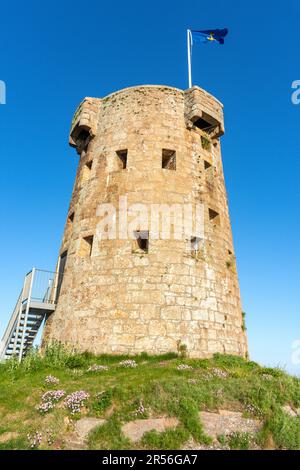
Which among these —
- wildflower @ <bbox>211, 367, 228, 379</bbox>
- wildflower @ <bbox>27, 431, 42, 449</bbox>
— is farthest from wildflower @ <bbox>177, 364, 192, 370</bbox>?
wildflower @ <bbox>27, 431, 42, 449</bbox>

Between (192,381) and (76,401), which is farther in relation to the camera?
(192,381)

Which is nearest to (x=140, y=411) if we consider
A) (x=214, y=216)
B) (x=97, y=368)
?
(x=97, y=368)

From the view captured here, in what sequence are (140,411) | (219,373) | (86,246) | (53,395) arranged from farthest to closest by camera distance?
(86,246), (219,373), (53,395), (140,411)

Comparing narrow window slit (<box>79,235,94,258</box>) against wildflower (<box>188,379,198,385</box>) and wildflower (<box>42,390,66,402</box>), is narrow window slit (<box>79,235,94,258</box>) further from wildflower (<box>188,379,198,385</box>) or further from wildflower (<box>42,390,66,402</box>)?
wildflower (<box>188,379,198,385</box>)

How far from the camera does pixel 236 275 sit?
14.1 m

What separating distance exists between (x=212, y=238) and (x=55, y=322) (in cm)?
693

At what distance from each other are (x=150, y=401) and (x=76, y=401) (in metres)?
1.55

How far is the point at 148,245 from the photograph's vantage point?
11688 millimetres

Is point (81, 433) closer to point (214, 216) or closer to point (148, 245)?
point (148, 245)

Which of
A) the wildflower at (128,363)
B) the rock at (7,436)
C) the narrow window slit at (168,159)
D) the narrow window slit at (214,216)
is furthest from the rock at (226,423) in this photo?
the narrow window slit at (168,159)

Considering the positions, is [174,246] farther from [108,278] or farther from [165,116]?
[165,116]

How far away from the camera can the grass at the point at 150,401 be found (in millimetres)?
5684

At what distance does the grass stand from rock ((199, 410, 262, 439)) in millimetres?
154
